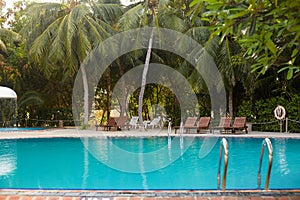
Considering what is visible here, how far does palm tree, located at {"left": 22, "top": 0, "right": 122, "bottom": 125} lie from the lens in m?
15.5

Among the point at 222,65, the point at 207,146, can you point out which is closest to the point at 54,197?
the point at 207,146

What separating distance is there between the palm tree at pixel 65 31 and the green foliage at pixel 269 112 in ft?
23.0

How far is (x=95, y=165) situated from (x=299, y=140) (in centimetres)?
719

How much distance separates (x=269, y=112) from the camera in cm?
1520

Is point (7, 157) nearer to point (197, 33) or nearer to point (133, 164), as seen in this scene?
point (133, 164)

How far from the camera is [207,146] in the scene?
10.7m

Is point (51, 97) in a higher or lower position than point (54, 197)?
higher

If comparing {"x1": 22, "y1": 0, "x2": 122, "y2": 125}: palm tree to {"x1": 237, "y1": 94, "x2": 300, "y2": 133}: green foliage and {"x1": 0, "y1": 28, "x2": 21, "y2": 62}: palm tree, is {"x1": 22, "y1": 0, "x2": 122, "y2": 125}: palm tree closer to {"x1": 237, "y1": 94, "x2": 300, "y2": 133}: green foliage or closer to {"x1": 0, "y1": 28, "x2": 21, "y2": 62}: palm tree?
{"x1": 0, "y1": 28, "x2": 21, "y2": 62}: palm tree

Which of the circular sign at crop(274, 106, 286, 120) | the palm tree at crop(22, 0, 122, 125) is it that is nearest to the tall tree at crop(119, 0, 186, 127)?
the palm tree at crop(22, 0, 122, 125)

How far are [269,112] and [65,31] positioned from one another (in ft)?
30.2

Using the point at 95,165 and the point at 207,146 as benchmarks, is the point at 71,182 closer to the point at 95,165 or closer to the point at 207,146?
the point at 95,165

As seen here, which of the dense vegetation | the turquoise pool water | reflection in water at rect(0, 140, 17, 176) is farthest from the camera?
the dense vegetation

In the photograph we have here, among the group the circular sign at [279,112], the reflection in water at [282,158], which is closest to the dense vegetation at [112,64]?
the circular sign at [279,112]

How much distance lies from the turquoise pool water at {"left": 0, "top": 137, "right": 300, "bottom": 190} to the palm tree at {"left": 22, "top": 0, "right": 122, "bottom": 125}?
5.04m
